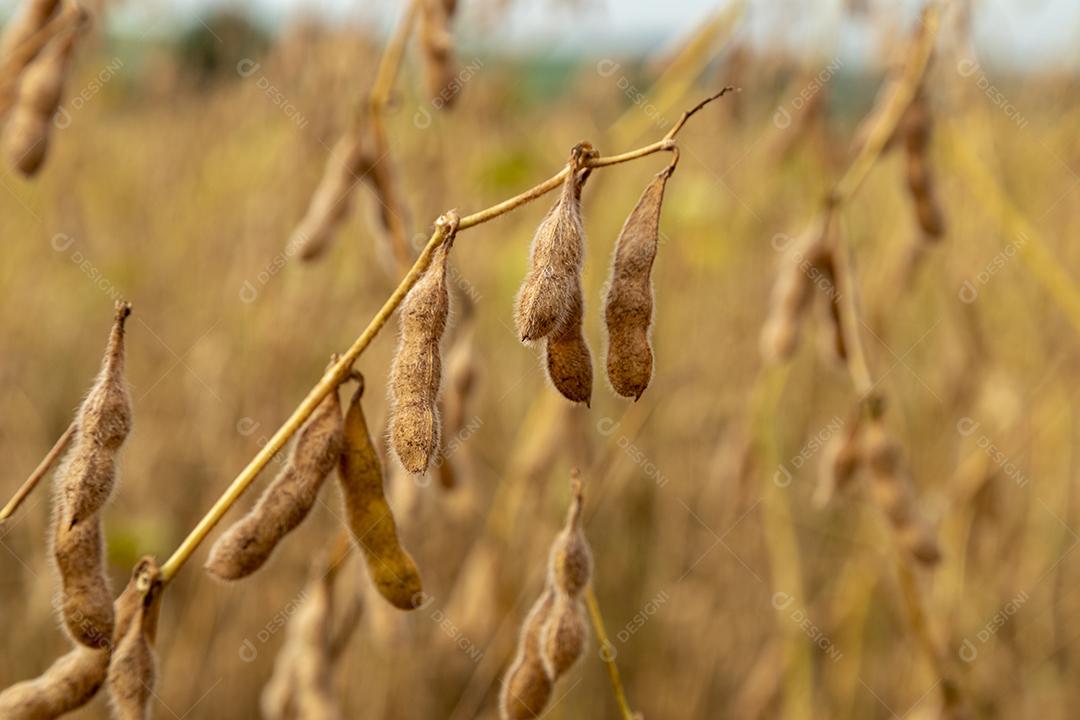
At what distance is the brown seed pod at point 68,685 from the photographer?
0.97m

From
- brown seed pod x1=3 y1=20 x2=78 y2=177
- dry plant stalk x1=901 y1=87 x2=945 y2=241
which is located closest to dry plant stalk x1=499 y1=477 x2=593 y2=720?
brown seed pod x1=3 y1=20 x2=78 y2=177

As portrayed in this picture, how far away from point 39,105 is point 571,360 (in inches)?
39.6

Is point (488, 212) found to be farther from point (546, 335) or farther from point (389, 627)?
point (389, 627)

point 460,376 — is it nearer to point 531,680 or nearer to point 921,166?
point 531,680

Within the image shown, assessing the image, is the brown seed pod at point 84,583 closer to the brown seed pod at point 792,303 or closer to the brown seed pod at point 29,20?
the brown seed pod at point 29,20

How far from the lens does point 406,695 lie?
302 centimetres

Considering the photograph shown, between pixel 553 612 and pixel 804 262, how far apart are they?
3.31 ft

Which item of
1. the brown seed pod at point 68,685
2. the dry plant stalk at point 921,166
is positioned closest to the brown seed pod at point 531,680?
the brown seed pod at point 68,685

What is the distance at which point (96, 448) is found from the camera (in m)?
0.93

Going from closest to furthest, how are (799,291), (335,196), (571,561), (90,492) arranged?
(90,492), (571,561), (335,196), (799,291)

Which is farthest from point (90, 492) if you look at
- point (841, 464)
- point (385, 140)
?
point (841, 464)

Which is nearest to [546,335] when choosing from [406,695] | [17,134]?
[17,134]

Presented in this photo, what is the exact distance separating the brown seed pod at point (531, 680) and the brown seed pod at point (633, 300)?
32 centimetres

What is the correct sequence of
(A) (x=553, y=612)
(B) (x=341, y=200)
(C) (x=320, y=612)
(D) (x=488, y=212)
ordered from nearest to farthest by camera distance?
(D) (x=488, y=212)
(A) (x=553, y=612)
(C) (x=320, y=612)
(B) (x=341, y=200)
